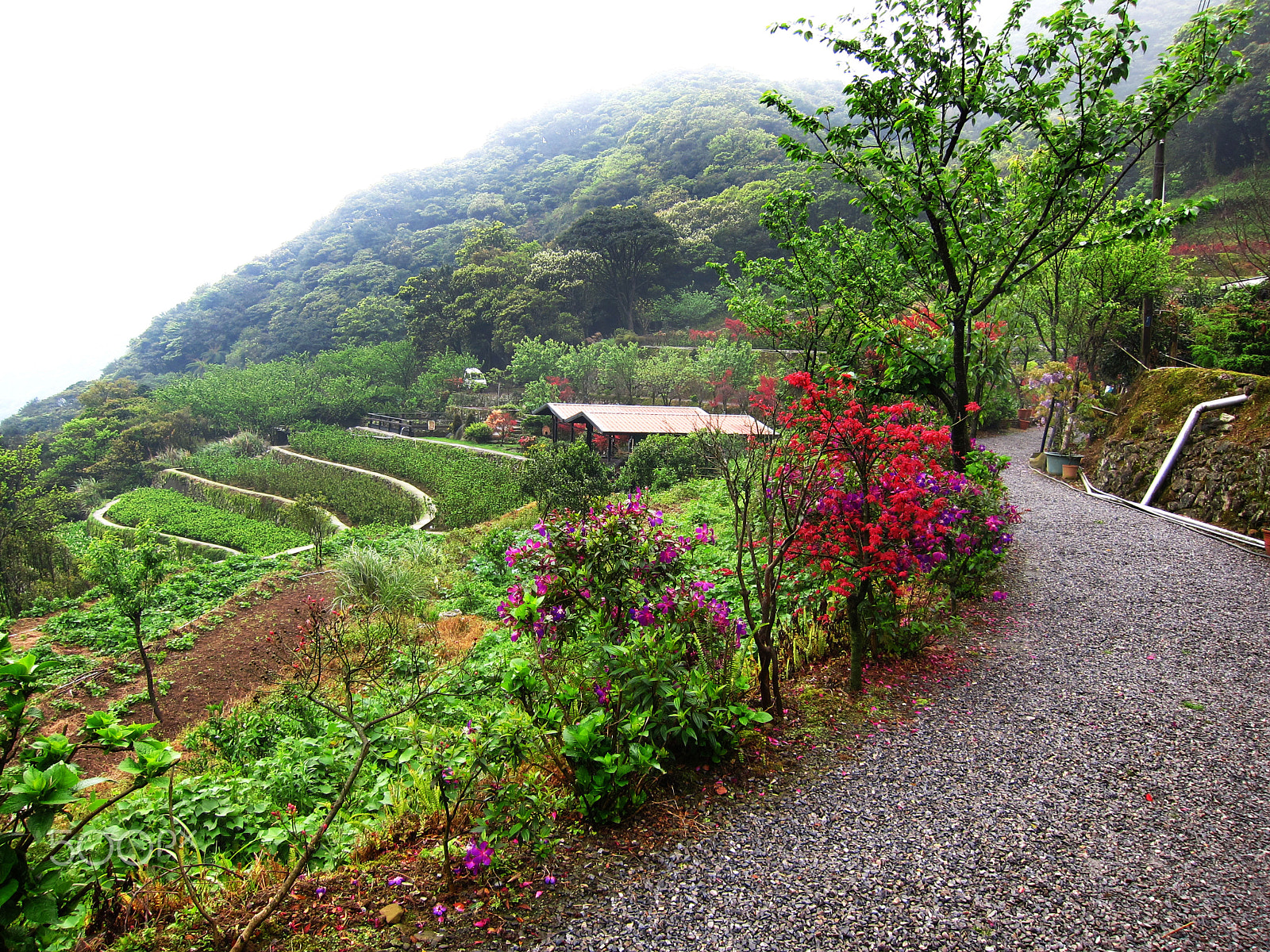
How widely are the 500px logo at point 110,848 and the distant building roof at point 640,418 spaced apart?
14.1 m

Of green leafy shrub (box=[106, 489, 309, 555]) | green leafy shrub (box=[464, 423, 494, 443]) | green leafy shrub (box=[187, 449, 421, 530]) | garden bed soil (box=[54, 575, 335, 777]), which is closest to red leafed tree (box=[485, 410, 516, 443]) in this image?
A: green leafy shrub (box=[464, 423, 494, 443])

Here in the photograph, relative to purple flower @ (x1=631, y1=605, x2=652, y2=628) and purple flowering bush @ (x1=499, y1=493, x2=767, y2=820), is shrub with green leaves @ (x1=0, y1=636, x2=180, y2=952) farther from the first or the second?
purple flower @ (x1=631, y1=605, x2=652, y2=628)

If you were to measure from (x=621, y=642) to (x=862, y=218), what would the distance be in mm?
41629

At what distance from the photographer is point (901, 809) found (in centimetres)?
247

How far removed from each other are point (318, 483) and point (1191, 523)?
18.7 m

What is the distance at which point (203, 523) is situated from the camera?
48.8ft

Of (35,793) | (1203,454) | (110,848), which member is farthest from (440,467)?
(35,793)

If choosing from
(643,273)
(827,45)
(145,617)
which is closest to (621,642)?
(827,45)

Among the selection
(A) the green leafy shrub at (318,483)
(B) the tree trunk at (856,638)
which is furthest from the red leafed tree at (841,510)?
(A) the green leafy shrub at (318,483)

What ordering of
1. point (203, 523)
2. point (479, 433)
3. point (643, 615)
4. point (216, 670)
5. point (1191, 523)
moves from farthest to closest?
1. point (479, 433)
2. point (203, 523)
3. point (1191, 523)
4. point (216, 670)
5. point (643, 615)

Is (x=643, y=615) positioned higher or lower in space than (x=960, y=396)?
lower

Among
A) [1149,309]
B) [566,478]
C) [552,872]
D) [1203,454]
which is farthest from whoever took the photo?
[566,478]

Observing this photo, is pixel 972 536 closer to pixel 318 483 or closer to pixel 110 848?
pixel 110 848

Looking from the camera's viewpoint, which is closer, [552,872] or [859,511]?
[552,872]
